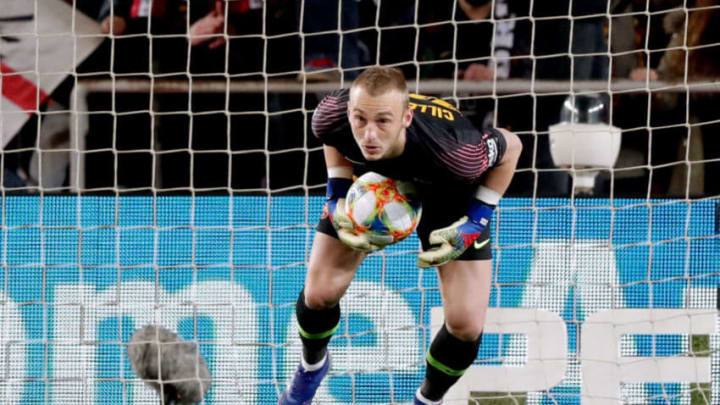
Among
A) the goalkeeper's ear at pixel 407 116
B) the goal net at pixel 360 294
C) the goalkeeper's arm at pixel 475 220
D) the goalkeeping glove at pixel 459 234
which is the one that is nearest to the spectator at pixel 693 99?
the goal net at pixel 360 294

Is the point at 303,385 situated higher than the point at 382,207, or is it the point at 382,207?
the point at 382,207

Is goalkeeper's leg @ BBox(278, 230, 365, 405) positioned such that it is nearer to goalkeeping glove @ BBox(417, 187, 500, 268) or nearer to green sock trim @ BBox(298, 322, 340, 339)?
green sock trim @ BBox(298, 322, 340, 339)

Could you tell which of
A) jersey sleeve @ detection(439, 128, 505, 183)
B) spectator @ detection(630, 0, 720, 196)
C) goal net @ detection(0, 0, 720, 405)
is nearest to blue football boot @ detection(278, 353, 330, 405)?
goal net @ detection(0, 0, 720, 405)

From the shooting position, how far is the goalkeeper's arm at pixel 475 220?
3.23 meters

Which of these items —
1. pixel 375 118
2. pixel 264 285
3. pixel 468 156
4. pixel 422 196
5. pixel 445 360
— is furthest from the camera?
pixel 264 285

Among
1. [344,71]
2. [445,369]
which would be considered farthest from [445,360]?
[344,71]

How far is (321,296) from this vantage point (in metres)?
3.48

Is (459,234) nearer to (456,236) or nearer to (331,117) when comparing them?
(456,236)

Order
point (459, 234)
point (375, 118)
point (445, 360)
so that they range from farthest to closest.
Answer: point (445, 360) < point (459, 234) < point (375, 118)

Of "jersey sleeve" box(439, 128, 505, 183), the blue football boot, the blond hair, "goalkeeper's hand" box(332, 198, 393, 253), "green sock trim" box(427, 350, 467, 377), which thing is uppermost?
the blond hair

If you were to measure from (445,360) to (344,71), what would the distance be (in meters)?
1.94

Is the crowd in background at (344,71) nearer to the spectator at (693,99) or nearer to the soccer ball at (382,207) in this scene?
the spectator at (693,99)

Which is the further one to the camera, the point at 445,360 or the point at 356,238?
the point at 445,360

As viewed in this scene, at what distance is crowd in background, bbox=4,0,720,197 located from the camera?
496 centimetres
